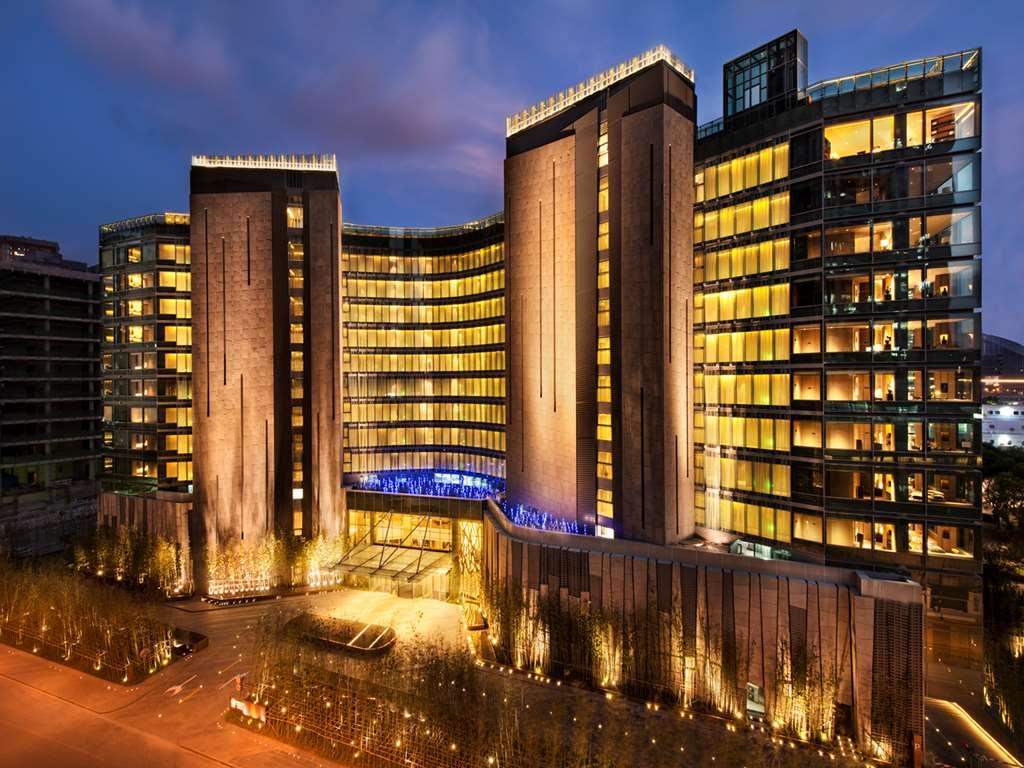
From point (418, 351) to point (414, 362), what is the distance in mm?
1605

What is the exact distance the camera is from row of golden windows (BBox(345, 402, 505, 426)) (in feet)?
228

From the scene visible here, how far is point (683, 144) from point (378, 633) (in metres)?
47.2

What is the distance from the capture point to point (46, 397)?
7594 centimetres

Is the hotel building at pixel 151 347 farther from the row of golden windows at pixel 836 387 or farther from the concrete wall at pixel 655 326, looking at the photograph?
the row of golden windows at pixel 836 387

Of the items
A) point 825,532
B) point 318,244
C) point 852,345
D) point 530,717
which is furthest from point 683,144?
point 530,717

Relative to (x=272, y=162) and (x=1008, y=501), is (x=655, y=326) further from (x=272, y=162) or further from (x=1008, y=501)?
(x=1008, y=501)

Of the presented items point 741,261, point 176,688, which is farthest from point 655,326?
point 176,688

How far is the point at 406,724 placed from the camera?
1121 inches

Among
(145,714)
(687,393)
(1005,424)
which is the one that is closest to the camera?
(145,714)

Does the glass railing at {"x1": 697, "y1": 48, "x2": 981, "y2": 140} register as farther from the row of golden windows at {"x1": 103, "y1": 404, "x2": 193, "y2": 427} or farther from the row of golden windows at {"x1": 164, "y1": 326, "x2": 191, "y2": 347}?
A: the row of golden windows at {"x1": 103, "y1": 404, "x2": 193, "y2": 427}

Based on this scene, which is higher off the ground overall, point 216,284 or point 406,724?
point 216,284

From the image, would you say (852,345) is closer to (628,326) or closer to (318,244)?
(628,326)

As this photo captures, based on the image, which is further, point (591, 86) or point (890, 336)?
point (591, 86)

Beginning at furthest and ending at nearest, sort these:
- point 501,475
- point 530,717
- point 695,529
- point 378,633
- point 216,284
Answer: point 501,475 → point 216,284 → point 695,529 → point 378,633 → point 530,717
